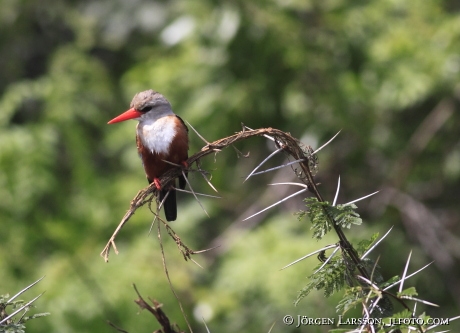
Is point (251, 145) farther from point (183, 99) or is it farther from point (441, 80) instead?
point (441, 80)

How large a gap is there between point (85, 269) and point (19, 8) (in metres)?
4.70

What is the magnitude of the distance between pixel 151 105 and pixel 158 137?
0.35 metres

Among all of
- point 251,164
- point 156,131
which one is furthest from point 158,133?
point 251,164

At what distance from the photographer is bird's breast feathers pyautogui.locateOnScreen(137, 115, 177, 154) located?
13.4 ft

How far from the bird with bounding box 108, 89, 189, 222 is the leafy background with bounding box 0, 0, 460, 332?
79.6 inches

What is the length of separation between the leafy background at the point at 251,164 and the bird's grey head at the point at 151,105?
200 cm

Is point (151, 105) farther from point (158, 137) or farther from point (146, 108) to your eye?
point (158, 137)

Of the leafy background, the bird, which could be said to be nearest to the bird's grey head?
the bird

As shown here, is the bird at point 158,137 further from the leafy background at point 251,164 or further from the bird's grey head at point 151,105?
the leafy background at point 251,164

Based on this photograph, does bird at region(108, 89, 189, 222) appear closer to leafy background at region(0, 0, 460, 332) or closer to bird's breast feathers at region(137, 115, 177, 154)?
bird's breast feathers at region(137, 115, 177, 154)

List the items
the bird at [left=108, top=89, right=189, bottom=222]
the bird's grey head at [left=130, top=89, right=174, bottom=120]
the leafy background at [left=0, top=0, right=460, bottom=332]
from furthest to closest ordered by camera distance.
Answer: the leafy background at [left=0, top=0, right=460, bottom=332] → the bird's grey head at [left=130, top=89, right=174, bottom=120] → the bird at [left=108, top=89, right=189, bottom=222]

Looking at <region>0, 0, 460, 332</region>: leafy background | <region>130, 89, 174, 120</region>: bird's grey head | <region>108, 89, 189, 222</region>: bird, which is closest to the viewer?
<region>108, 89, 189, 222</region>: bird

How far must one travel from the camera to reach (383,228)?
7.30m

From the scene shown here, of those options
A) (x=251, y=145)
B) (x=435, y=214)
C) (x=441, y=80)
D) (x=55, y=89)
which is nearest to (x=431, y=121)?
(x=441, y=80)
